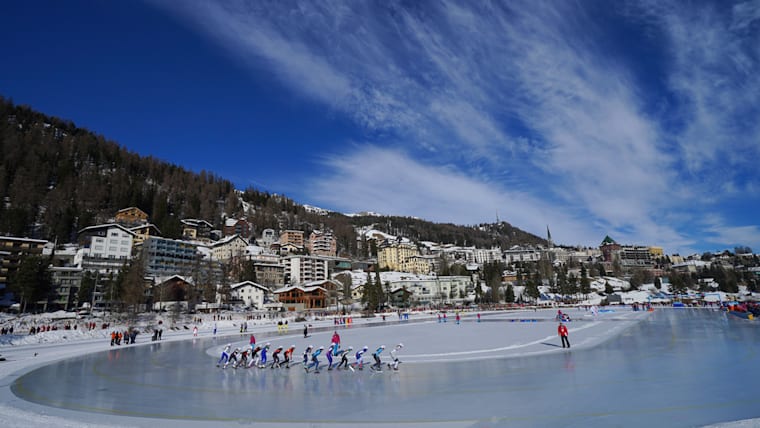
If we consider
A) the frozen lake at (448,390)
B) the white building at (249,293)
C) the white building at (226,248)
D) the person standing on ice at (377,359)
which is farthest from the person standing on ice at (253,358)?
the white building at (226,248)

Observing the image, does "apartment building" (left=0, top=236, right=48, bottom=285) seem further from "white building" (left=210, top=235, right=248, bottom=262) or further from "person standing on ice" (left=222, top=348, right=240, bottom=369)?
"person standing on ice" (left=222, top=348, right=240, bottom=369)

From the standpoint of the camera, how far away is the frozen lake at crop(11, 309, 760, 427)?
7.77 meters

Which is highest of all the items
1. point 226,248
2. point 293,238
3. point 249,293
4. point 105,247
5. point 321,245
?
point 293,238

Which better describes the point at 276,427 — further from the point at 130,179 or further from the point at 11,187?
the point at 130,179

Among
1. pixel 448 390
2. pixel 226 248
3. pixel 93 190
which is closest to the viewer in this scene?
pixel 448 390

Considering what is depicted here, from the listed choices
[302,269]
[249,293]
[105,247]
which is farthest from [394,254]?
[105,247]

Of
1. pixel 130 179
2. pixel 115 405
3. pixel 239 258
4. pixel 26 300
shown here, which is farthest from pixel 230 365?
pixel 130 179

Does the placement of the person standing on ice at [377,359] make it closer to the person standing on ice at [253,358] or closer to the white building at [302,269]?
the person standing on ice at [253,358]

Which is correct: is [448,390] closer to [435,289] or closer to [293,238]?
[435,289]

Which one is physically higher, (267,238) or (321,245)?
(267,238)

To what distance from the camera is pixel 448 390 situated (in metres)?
10.2

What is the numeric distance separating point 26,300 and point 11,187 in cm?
8087

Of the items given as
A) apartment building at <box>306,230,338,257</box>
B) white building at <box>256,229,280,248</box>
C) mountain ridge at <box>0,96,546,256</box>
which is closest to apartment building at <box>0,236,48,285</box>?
mountain ridge at <box>0,96,546,256</box>

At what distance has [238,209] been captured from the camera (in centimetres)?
16150
